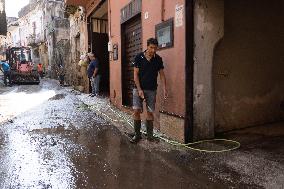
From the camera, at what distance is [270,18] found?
22.5ft

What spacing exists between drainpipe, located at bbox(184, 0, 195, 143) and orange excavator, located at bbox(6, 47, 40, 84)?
20.8 m

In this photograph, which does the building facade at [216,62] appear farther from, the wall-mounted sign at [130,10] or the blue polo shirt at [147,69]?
the blue polo shirt at [147,69]

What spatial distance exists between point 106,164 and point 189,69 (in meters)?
2.20

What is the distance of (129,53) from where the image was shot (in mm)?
9539

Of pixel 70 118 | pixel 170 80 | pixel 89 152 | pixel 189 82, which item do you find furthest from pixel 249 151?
pixel 70 118


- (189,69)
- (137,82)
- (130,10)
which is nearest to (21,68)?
(130,10)

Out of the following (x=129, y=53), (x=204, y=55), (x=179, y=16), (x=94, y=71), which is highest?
(x=179, y=16)

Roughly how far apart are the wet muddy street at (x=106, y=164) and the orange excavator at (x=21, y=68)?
17804mm

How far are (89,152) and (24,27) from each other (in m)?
50.6

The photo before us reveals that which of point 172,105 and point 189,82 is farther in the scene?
point 172,105

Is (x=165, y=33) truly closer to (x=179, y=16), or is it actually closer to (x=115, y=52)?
(x=179, y=16)

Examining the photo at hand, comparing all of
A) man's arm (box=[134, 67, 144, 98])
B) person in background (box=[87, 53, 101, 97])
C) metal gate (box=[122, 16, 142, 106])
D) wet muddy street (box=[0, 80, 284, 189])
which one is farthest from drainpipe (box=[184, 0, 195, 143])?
person in background (box=[87, 53, 101, 97])

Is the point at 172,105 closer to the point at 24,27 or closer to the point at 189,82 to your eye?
the point at 189,82

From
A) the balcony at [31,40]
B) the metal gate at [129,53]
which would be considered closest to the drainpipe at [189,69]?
the metal gate at [129,53]
